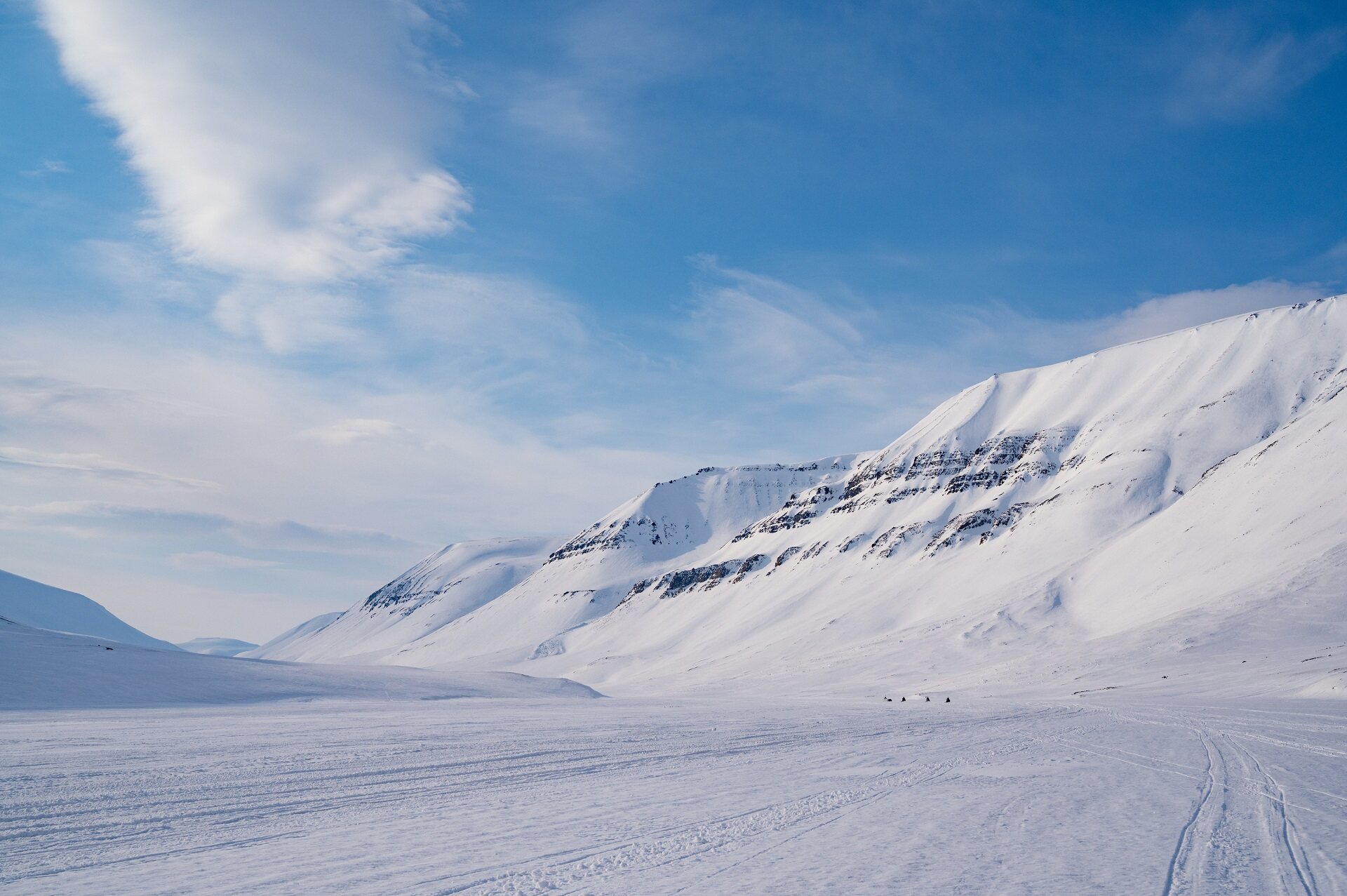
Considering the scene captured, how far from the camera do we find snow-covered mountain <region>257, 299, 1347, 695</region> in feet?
224

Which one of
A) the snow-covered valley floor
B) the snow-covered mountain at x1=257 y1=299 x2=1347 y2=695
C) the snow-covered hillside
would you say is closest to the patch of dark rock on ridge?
the snow-covered mountain at x1=257 y1=299 x2=1347 y2=695

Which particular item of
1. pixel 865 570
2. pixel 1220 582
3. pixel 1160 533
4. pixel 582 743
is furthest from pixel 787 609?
pixel 582 743

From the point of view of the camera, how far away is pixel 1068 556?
112m

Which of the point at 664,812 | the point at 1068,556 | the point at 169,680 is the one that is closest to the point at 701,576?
the point at 1068,556

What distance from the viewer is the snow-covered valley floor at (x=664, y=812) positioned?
830 centimetres

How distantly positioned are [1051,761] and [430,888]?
14392mm

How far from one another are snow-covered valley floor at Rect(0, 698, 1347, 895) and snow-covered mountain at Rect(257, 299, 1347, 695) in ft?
112

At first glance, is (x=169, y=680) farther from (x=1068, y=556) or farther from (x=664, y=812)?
(x=1068, y=556)

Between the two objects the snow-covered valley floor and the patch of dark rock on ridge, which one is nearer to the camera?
the snow-covered valley floor

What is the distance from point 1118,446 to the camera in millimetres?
134125

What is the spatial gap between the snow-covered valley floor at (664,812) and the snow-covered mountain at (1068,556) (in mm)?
34278

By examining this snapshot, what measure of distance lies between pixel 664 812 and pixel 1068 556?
376 feet

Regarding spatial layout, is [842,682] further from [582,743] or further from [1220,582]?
[582,743]

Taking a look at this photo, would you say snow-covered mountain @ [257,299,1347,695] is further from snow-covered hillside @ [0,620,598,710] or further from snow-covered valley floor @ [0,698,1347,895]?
snow-covered hillside @ [0,620,598,710]
